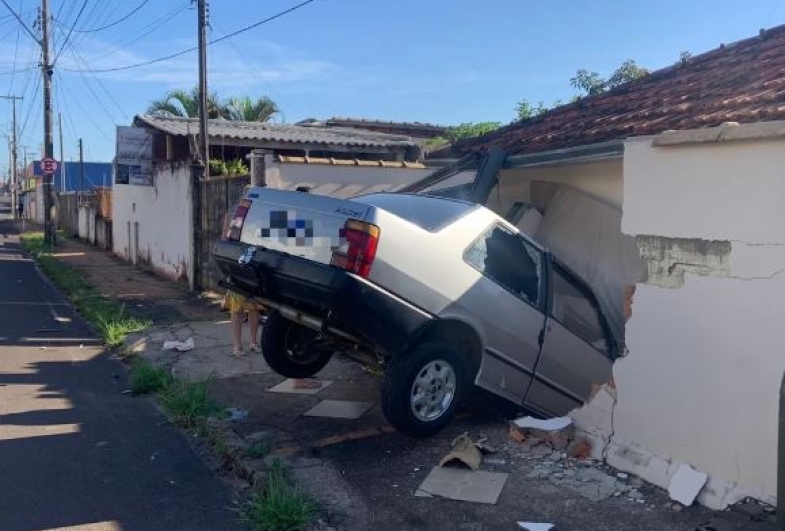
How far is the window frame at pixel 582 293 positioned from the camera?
19.5 feet

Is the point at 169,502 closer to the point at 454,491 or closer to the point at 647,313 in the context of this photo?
the point at 454,491

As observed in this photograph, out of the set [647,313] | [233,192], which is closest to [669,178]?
[647,313]

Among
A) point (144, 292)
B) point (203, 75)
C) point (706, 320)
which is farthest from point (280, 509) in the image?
point (203, 75)

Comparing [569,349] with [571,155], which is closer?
[569,349]

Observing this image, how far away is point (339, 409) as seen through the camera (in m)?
6.53

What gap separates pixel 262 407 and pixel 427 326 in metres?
2.34

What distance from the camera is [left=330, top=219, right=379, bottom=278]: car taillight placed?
4.74 m

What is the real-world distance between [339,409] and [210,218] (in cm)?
820

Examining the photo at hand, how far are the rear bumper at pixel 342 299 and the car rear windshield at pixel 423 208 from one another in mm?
724

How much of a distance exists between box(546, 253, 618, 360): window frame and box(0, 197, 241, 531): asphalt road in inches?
113

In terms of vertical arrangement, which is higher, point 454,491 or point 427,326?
point 427,326

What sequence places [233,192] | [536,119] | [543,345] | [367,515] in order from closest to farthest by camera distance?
[367,515] < [543,345] < [536,119] < [233,192]

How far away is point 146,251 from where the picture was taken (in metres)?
19.7

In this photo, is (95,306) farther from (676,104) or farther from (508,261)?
(676,104)
